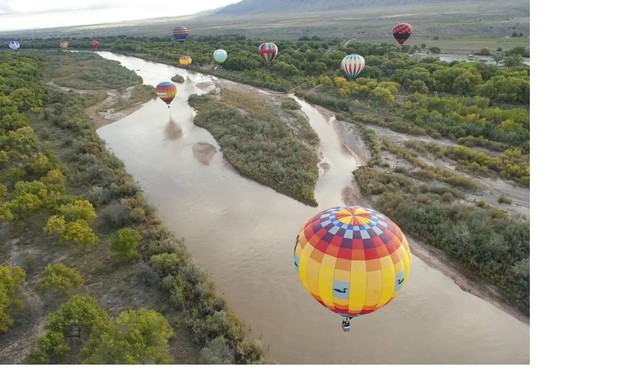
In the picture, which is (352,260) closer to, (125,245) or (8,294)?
(125,245)

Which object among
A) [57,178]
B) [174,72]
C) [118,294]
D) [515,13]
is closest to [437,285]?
[118,294]

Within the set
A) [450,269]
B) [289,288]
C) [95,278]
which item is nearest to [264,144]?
[289,288]

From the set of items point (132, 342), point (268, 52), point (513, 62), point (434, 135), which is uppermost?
point (268, 52)

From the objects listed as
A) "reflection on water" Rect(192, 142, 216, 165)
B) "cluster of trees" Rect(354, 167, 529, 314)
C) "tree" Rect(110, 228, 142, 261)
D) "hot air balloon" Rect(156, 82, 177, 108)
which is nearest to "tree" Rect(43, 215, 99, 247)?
"tree" Rect(110, 228, 142, 261)

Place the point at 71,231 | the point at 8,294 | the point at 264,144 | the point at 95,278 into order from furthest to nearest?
1. the point at 264,144
2. the point at 71,231
3. the point at 95,278
4. the point at 8,294

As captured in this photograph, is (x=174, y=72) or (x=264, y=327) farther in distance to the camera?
(x=174, y=72)

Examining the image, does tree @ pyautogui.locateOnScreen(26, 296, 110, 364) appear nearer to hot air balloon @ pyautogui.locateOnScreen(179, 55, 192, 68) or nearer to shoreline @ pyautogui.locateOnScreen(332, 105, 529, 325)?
shoreline @ pyautogui.locateOnScreen(332, 105, 529, 325)

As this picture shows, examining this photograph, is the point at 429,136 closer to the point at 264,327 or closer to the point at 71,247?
the point at 264,327
